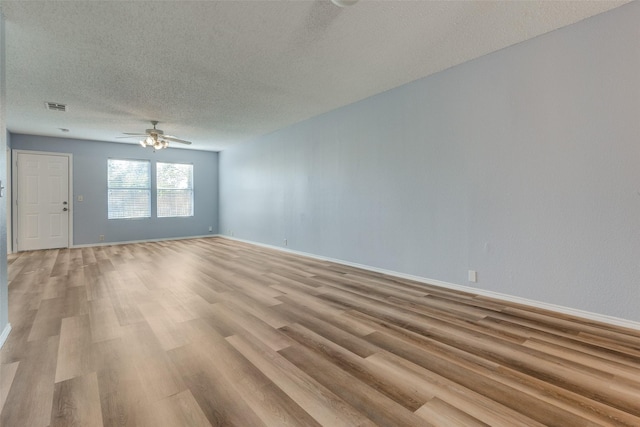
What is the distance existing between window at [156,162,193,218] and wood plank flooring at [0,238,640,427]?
493 centimetres

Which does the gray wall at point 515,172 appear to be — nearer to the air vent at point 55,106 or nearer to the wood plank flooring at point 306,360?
the wood plank flooring at point 306,360

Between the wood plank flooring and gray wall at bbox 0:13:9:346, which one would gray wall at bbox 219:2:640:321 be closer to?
the wood plank flooring

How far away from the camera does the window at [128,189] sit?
7.56 meters

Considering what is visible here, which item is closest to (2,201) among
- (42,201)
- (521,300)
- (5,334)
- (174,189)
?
(5,334)

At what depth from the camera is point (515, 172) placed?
303 cm

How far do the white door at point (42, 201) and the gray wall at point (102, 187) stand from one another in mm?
201

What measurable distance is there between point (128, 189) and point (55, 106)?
341 cm

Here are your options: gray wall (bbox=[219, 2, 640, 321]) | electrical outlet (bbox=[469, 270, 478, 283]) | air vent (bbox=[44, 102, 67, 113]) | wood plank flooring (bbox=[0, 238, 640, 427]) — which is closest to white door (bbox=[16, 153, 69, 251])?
air vent (bbox=[44, 102, 67, 113])

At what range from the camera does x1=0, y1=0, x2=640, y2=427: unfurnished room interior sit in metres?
1.65

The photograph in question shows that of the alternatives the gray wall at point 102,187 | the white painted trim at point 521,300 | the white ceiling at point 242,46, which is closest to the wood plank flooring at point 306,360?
the white painted trim at point 521,300

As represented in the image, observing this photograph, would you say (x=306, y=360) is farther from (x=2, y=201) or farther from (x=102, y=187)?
(x=102, y=187)

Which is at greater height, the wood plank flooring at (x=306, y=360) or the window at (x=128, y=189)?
the window at (x=128, y=189)

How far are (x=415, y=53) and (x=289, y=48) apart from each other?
4.48 feet

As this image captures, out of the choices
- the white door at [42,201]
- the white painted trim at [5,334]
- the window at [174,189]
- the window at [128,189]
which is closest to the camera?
the white painted trim at [5,334]
